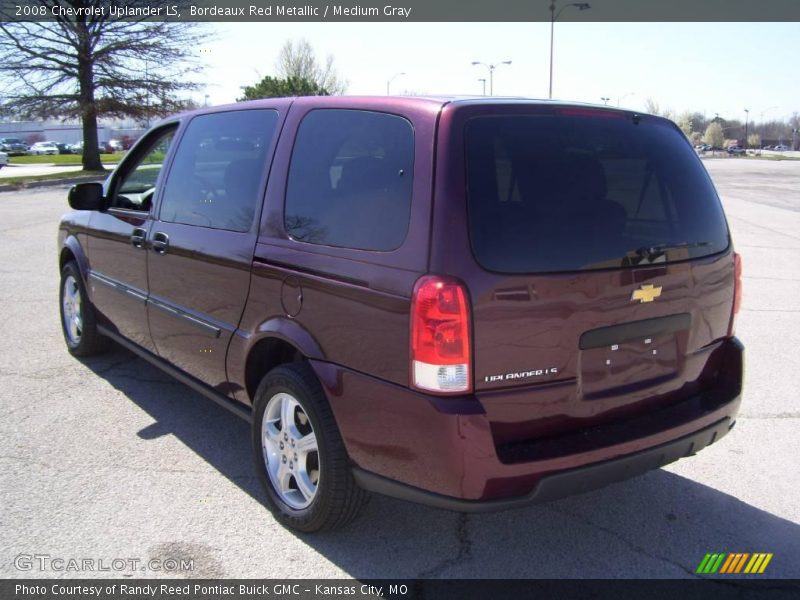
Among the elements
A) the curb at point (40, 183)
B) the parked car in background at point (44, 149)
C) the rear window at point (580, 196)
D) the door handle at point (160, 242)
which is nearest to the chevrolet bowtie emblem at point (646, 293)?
the rear window at point (580, 196)

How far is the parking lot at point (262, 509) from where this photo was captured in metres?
2.97

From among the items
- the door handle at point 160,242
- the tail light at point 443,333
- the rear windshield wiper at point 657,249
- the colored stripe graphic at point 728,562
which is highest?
the rear windshield wiper at point 657,249

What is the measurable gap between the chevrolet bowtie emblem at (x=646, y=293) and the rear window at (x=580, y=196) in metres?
0.11

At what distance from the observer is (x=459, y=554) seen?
3037 mm

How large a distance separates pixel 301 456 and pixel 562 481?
1.18m

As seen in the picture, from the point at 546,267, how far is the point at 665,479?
178 cm

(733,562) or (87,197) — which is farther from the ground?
(87,197)

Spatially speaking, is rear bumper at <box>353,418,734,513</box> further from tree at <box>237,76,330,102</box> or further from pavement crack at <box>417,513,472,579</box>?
tree at <box>237,76,330,102</box>

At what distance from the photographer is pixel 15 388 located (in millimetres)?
4926

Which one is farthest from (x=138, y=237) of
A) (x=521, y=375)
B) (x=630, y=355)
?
(x=630, y=355)

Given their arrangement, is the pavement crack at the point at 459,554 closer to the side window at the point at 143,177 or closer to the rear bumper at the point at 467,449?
the rear bumper at the point at 467,449

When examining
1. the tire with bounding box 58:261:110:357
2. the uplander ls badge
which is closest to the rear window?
the uplander ls badge

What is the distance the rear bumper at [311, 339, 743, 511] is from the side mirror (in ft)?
9.35

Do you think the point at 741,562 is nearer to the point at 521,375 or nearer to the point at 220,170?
the point at 521,375
